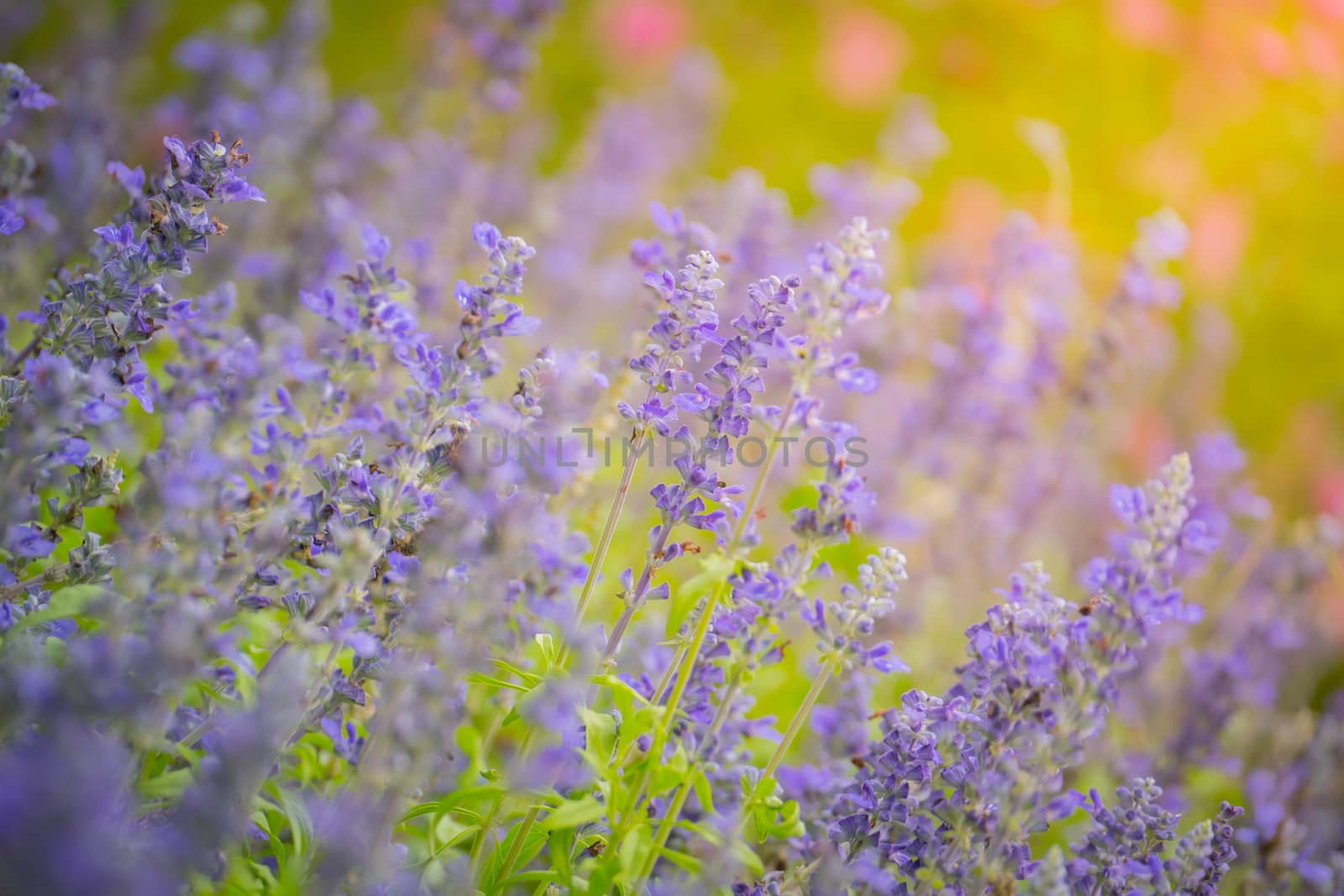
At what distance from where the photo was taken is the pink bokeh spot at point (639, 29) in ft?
38.1

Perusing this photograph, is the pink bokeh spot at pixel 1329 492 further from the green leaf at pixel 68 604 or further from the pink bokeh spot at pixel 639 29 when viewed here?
the green leaf at pixel 68 604

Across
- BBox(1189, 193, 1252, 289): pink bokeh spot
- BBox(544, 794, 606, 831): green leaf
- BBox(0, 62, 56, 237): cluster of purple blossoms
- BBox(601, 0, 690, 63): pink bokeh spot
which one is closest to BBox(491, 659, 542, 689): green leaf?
BBox(544, 794, 606, 831): green leaf

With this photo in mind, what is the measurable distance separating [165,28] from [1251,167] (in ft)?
39.5

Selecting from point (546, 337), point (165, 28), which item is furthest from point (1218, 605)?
point (165, 28)

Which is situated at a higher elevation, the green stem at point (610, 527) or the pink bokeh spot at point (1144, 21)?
the pink bokeh spot at point (1144, 21)

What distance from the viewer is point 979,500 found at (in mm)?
5824

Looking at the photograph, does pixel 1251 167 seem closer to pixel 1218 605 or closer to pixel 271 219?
pixel 1218 605

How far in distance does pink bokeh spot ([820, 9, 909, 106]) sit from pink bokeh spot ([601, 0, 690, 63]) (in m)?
1.96

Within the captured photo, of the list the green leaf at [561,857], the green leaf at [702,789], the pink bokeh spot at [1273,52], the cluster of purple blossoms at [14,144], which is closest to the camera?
the green leaf at [561,857]

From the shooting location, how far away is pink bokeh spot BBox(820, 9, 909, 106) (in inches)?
464

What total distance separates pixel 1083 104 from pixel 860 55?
9.13ft

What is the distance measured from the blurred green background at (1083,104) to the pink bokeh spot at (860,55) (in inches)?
0.9

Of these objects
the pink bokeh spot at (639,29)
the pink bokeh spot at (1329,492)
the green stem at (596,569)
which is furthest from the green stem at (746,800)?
the pink bokeh spot at (639,29)

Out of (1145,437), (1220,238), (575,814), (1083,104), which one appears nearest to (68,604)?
(575,814)
